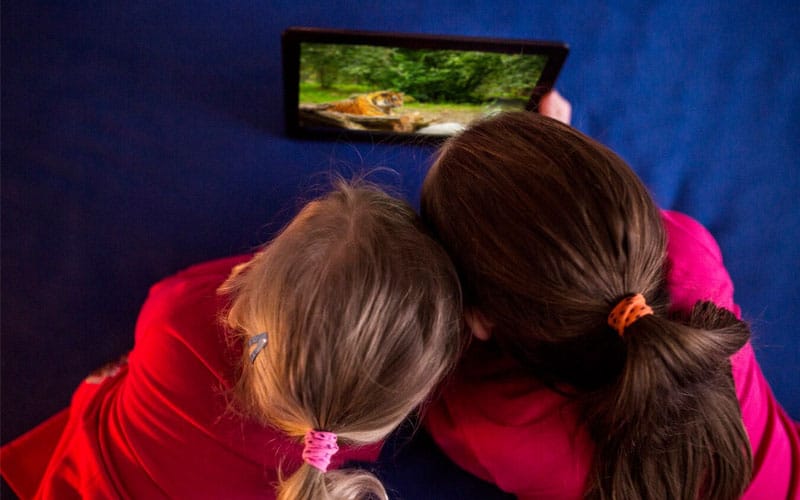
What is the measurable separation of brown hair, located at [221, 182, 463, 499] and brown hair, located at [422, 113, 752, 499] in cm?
6

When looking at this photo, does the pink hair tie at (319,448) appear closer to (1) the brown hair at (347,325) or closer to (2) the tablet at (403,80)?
(1) the brown hair at (347,325)

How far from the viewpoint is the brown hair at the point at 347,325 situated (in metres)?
0.50

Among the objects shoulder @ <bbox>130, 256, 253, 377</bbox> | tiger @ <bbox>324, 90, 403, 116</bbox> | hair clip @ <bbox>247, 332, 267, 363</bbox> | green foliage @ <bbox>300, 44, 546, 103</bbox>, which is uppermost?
green foliage @ <bbox>300, 44, 546, 103</bbox>

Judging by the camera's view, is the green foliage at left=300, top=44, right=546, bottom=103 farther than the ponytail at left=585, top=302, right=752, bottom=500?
Yes

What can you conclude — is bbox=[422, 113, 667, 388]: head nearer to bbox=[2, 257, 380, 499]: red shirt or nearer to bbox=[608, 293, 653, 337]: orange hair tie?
bbox=[608, 293, 653, 337]: orange hair tie

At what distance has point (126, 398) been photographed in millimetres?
688

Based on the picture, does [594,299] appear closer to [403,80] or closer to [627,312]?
[627,312]

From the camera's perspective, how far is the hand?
3.00 ft

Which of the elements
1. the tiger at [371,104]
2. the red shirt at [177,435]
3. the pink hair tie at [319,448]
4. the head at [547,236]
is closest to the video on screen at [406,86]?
the tiger at [371,104]

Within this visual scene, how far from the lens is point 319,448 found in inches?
20.0

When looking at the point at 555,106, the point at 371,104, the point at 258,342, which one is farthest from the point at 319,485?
the point at 555,106

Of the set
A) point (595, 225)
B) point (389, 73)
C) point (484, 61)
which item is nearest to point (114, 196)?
point (389, 73)

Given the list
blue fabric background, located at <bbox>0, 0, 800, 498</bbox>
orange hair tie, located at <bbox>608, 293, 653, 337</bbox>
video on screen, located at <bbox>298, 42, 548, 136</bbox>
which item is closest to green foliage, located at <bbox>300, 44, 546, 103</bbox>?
video on screen, located at <bbox>298, 42, 548, 136</bbox>

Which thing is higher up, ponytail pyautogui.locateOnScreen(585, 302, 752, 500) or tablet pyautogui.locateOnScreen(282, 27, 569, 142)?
tablet pyautogui.locateOnScreen(282, 27, 569, 142)
